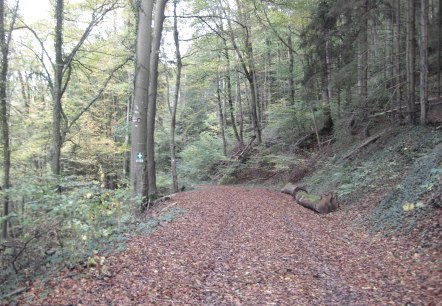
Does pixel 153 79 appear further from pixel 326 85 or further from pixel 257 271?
pixel 326 85

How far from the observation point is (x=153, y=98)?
11141mm

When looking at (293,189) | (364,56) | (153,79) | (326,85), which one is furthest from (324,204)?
(326,85)

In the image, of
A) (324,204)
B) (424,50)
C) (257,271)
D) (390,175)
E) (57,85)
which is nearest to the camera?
(257,271)

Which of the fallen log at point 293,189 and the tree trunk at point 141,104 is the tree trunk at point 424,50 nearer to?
the fallen log at point 293,189

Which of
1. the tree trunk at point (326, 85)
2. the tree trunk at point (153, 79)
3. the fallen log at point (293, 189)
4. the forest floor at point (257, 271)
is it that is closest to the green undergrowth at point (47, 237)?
the forest floor at point (257, 271)

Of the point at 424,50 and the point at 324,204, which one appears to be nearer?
the point at 324,204

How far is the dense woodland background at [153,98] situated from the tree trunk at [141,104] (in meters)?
0.03

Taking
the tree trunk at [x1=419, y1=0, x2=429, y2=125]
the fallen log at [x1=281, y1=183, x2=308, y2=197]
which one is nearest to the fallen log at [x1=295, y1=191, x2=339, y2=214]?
the fallen log at [x1=281, y1=183, x2=308, y2=197]

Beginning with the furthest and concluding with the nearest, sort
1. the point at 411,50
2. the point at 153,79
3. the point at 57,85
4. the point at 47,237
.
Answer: the point at 57,85 < the point at 153,79 < the point at 411,50 < the point at 47,237

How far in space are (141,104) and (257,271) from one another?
19.5 ft

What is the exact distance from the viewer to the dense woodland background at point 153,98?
543 centimetres

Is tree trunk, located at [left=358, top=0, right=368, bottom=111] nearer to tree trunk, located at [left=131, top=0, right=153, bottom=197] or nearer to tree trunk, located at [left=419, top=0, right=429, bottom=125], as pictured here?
tree trunk, located at [left=419, top=0, right=429, bottom=125]

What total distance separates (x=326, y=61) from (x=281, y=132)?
615 centimetres

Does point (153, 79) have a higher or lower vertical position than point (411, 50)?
lower
